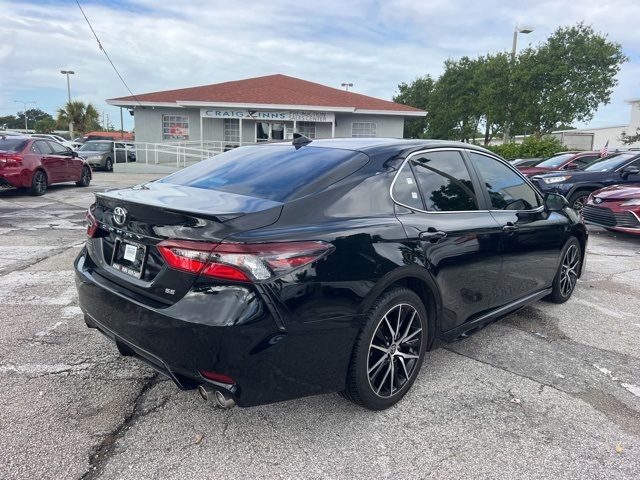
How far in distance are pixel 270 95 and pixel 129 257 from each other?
22.8 m

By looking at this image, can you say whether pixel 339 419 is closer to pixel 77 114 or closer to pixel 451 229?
pixel 451 229

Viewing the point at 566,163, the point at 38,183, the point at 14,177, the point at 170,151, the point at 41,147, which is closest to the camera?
the point at 14,177

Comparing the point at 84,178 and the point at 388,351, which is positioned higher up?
the point at 388,351

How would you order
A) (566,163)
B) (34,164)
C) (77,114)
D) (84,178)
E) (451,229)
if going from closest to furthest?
(451,229) < (34,164) < (566,163) < (84,178) < (77,114)

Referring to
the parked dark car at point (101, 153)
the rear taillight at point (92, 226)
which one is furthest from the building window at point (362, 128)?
the rear taillight at point (92, 226)

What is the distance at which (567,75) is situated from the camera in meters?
27.0

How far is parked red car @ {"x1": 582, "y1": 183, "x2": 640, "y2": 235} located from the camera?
823cm

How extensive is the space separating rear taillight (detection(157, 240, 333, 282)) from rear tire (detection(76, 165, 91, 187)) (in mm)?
14080

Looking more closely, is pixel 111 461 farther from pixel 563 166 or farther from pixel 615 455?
pixel 563 166

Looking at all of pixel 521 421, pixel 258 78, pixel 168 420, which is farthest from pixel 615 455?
pixel 258 78

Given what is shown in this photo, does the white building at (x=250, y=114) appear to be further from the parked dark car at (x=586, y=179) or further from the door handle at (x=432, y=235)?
the door handle at (x=432, y=235)

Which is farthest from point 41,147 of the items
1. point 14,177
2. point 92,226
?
point 92,226

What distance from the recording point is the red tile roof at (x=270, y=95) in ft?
76.7

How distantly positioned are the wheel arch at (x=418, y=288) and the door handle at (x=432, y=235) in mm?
204
